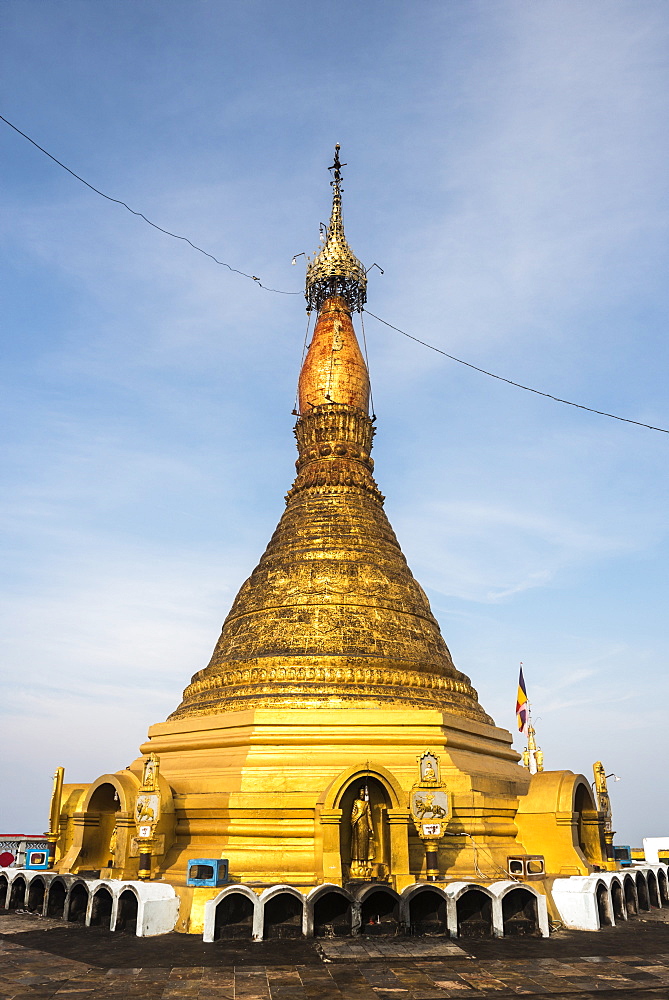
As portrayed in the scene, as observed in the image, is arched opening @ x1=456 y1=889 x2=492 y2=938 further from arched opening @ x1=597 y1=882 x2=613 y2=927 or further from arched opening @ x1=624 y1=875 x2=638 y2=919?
arched opening @ x1=624 y1=875 x2=638 y2=919

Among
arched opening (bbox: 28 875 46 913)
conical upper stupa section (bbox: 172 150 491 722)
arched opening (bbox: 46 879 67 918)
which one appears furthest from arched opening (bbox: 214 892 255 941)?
arched opening (bbox: 28 875 46 913)

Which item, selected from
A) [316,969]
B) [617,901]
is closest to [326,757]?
[316,969]

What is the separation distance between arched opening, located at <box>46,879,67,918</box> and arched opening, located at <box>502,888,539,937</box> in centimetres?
1187

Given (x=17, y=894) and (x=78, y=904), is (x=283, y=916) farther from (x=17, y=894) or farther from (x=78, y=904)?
(x=17, y=894)

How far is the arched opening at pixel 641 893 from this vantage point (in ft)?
79.3

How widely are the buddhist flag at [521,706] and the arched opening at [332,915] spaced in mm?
18870

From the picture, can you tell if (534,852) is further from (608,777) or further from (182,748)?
(182,748)

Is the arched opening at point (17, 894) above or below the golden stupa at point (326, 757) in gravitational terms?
below

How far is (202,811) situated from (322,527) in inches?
446

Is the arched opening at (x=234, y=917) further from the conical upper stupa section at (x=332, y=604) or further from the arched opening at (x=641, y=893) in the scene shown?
the arched opening at (x=641, y=893)

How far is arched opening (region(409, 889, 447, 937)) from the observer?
18719mm

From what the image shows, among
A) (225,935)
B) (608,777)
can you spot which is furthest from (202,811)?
(608,777)

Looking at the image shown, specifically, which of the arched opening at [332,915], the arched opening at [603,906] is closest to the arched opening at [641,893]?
the arched opening at [603,906]

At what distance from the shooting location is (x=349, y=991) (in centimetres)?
1344
